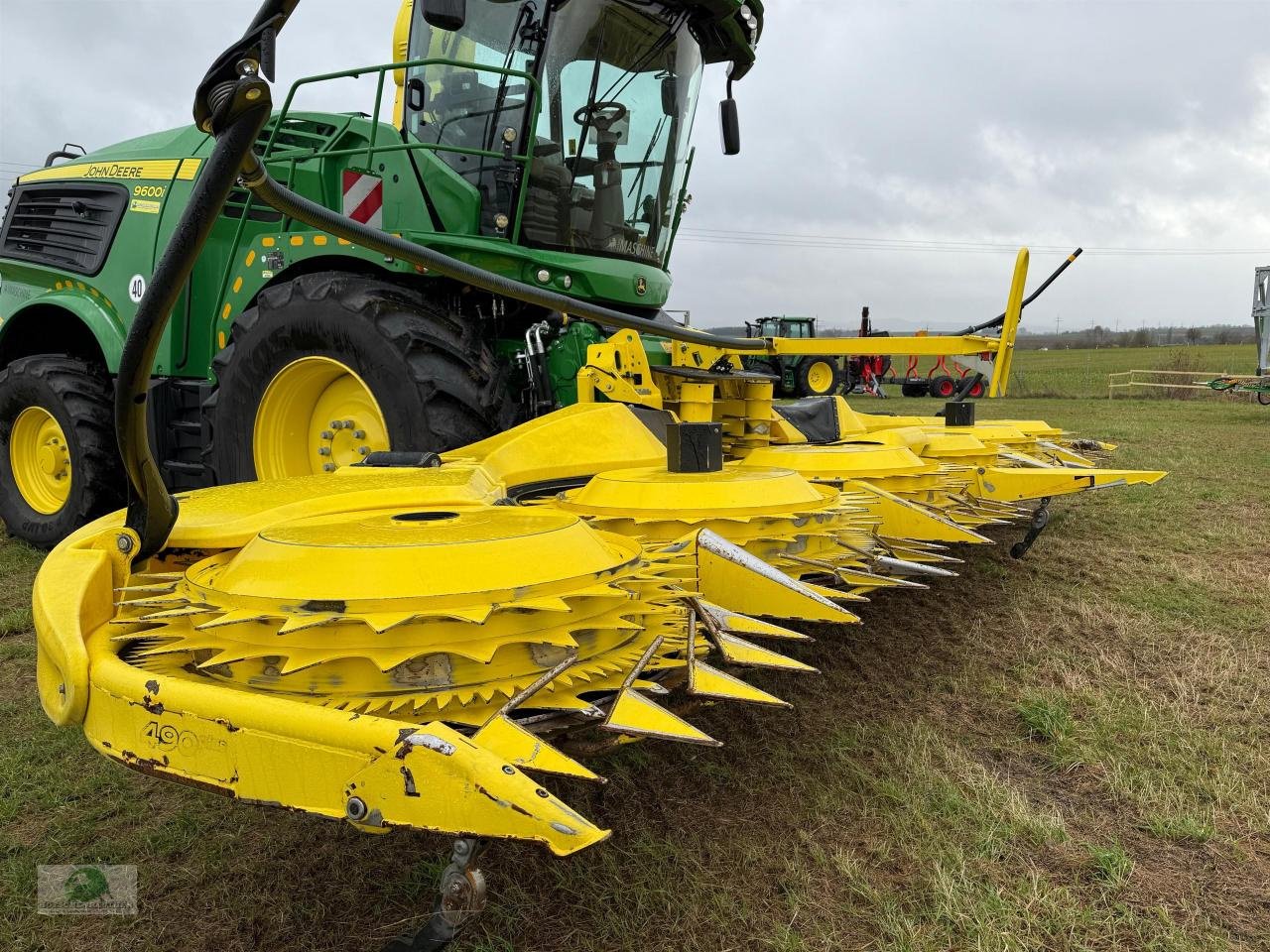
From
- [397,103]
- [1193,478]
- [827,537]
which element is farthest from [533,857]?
[1193,478]

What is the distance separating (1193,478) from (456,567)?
7477 millimetres

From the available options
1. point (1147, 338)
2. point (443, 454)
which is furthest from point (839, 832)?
point (1147, 338)

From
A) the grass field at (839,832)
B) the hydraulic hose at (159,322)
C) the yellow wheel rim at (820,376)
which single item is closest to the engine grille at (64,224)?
the grass field at (839,832)

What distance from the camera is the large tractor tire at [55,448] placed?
186 inches

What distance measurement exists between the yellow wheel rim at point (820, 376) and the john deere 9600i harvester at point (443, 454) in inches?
465

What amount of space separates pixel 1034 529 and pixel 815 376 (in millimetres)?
13441

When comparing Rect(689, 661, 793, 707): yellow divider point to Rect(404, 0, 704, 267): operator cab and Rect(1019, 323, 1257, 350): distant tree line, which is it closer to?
Rect(404, 0, 704, 267): operator cab

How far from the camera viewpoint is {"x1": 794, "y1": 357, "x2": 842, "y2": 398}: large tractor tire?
56.7 ft

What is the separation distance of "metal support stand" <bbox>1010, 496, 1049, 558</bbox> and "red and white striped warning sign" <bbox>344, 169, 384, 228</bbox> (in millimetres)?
3324

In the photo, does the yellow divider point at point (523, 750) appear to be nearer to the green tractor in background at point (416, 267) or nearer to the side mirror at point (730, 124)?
the green tractor in background at point (416, 267)

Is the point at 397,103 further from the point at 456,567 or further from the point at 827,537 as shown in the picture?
the point at 456,567

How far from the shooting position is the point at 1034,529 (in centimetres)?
439

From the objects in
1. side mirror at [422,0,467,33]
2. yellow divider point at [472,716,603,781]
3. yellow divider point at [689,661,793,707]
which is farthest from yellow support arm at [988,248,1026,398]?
yellow divider point at [472,716,603,781]

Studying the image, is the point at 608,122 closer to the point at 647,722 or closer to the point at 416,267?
the point at 416,267
